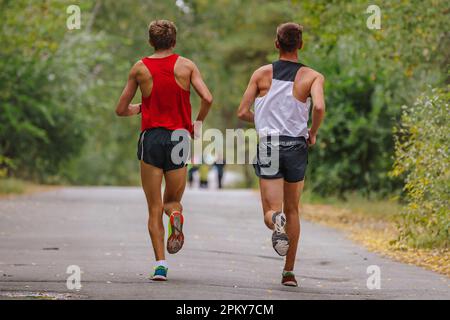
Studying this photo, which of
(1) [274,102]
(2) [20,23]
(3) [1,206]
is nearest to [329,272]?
(1) [274,102]

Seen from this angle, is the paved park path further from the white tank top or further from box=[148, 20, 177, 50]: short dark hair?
box=[148, 20, 177, 50]: short dark hair

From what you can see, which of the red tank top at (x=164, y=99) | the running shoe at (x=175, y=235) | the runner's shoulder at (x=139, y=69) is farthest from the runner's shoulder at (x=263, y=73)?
the running shoe at (x=175, y=235)

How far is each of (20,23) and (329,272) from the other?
16.5m

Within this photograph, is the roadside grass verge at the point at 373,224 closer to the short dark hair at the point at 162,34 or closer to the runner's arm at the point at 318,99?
the runner's arm at the point at 318,99

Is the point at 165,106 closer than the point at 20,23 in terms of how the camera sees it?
Yes

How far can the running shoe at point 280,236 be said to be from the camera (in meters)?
9.48

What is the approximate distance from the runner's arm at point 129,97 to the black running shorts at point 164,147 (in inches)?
11.5

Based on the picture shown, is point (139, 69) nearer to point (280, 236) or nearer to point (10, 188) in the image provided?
point (280, 236)

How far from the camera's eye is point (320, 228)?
19.0 meters

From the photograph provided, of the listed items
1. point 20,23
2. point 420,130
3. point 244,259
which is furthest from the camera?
point 20,23

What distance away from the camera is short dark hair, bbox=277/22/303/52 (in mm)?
10016

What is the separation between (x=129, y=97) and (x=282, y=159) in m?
1.49

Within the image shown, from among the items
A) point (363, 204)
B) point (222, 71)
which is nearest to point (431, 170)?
point (363, 204)

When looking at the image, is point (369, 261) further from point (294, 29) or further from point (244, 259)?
point (294, 29)
